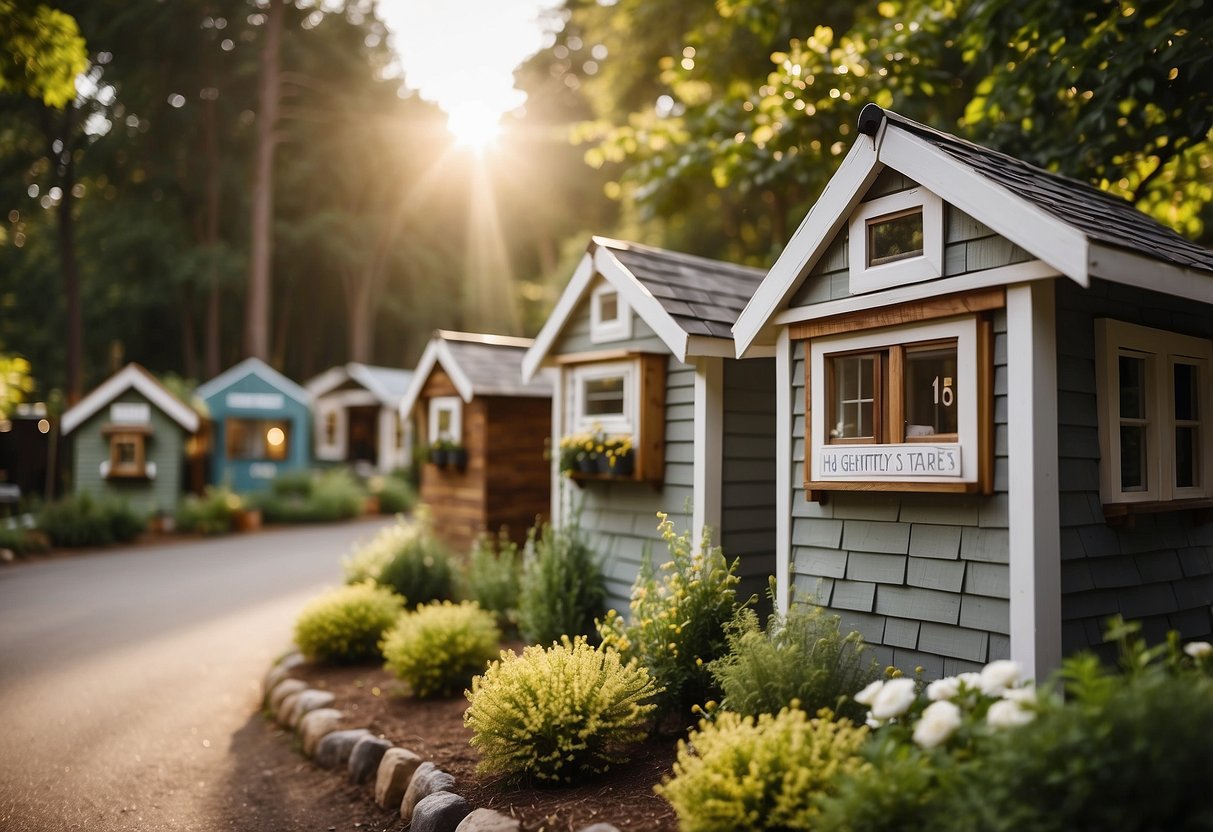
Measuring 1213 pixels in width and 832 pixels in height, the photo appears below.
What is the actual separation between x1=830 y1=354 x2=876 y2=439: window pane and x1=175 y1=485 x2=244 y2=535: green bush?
1607 centimetres

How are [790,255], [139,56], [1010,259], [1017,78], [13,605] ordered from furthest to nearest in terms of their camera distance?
[139,56]
[13,605]
[1017,78]
[790,255]
[1010,259]

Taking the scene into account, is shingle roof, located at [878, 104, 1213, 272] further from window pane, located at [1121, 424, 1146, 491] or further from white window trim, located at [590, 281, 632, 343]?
white window trim, located at [590, 281, 632, 343]

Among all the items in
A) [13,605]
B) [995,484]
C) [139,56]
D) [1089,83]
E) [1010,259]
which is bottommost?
[13,605]

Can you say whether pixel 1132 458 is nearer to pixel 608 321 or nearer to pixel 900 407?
pixel 900 407

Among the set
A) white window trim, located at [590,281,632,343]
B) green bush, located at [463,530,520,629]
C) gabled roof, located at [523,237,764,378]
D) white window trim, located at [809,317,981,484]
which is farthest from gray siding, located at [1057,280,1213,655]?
green bush, located at [463,530,520,629]

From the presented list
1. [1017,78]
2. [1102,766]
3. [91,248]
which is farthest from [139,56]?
[1102,766]

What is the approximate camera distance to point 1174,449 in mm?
5223

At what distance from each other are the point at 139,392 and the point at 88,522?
4.16m

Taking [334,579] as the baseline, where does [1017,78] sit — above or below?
above

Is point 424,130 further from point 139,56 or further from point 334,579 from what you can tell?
point 334,579

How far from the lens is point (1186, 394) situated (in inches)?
215

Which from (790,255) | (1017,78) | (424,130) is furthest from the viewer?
(424,130)

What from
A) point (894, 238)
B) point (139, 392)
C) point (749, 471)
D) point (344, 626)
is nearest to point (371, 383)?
point (139, 392)

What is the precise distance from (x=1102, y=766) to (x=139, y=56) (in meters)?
31.6
